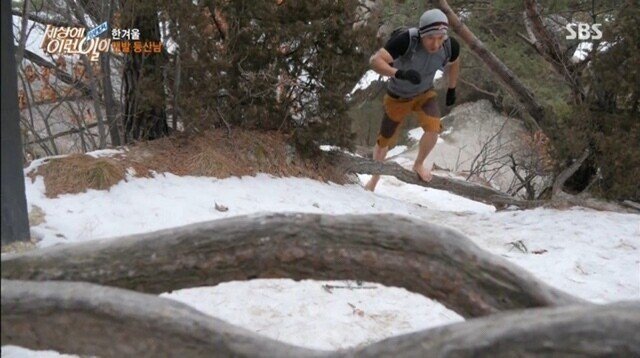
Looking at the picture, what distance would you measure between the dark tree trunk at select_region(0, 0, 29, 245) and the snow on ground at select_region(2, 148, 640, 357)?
0.45 m

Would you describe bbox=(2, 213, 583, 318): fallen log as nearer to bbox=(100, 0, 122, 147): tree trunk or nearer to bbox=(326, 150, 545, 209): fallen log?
bbox=(100, 0, 122, 147): tree trunk

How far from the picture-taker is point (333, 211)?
559 cm

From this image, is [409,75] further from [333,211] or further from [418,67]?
[333,211]

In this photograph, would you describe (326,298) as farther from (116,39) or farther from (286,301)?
(116,39)

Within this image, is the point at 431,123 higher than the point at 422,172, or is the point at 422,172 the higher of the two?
the point at 431,123

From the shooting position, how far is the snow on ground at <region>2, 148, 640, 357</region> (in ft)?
11.4

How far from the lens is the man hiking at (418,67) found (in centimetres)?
486

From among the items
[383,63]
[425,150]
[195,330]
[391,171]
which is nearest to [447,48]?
[383,63]

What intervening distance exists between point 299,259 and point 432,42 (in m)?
3.45

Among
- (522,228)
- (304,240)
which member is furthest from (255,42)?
(304,240)

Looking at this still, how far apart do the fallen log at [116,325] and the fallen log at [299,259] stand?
0.17 metres

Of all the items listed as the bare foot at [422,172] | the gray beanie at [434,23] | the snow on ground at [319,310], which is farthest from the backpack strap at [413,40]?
the snow on ground at [319,310]

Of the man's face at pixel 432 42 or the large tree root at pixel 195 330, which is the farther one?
the man's face at pixel 432 42

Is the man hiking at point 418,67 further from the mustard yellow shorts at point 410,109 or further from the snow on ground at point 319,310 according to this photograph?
the snow on ground at point 319,310
